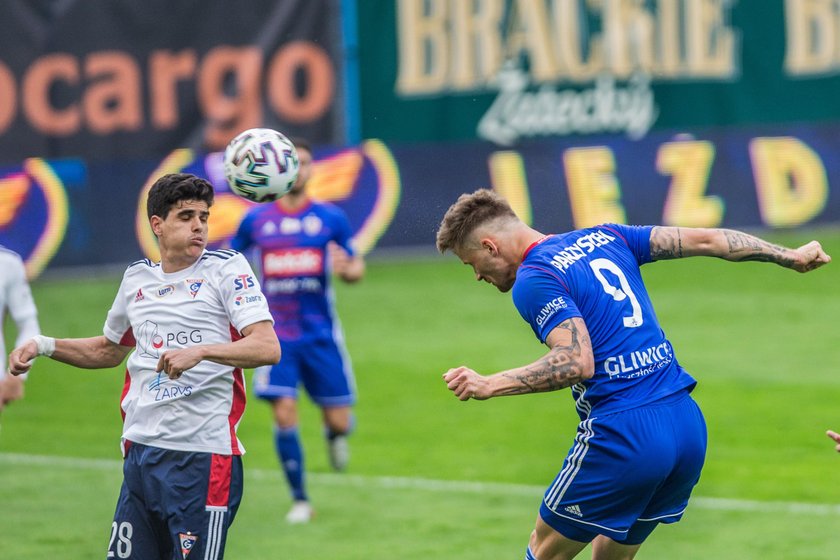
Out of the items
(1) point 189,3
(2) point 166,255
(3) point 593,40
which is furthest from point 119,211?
(2) point 166,255

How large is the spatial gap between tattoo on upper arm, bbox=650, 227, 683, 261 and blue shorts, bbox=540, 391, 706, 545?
Result: 0.66 meters

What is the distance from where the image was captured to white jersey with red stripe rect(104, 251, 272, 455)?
21.4ft

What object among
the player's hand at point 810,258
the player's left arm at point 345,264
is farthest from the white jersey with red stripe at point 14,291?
the player's hand at point 810,258

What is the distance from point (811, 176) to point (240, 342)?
18071mm

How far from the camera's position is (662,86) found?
80.0ft

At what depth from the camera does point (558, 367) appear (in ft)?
20.6

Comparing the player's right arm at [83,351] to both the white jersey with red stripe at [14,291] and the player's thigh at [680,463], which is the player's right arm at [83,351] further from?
the player's thigh at [680,463]

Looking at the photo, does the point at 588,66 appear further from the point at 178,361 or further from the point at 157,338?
the point at 178,361

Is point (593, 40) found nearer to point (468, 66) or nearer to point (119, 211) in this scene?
point (468, 66)

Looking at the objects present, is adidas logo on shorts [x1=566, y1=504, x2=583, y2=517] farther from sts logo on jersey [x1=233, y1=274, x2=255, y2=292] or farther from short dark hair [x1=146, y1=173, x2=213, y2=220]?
short dark hair [x1=146, y1=173, x2=213, y2=220]

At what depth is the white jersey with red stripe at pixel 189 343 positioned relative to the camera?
6.53 metres

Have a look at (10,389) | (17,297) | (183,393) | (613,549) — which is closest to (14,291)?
(17,297)

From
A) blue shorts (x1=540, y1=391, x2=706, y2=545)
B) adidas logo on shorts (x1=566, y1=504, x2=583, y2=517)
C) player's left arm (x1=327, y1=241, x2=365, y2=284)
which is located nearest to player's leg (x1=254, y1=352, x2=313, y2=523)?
player's left arm (x1=327, y1=241, x2=365, y2=284)

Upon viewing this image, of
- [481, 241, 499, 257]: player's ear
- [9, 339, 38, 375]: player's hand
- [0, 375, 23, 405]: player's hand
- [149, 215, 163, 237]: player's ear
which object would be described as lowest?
[0, 375, 23, 405]: player's hand
